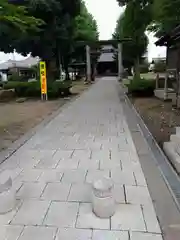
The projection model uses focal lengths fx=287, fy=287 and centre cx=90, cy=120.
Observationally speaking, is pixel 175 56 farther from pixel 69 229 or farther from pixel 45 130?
pixel 69 229

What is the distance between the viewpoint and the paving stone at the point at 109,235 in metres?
2.85

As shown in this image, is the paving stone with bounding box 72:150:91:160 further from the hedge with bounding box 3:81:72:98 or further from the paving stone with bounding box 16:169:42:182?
the hedge with bounding box 3:81:72:98

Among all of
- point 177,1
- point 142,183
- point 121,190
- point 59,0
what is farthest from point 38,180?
point 59,0

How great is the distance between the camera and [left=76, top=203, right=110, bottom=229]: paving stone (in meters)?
3.06

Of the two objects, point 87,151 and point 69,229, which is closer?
point 69,229

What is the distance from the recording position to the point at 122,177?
4434 millimetres

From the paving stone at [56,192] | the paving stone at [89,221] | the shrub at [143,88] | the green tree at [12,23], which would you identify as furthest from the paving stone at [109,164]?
the shrub at [143,88]

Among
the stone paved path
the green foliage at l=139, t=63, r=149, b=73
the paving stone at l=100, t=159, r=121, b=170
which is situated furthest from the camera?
the green foliage at l=139, t=63, r=149, b=73

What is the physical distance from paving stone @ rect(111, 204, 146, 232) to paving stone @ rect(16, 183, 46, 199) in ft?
3.70

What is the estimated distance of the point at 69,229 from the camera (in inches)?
118

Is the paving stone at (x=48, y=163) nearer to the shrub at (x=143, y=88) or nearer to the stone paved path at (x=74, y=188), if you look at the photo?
the stone paved path at (x=74, y=188)

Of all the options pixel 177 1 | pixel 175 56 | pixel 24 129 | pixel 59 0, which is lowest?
pixel 24 129

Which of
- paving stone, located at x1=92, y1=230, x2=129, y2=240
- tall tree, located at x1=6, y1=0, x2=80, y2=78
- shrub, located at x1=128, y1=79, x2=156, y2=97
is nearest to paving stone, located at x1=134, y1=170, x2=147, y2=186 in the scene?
paving stone, located at x1=92, y1=230, x2=129, y2=240

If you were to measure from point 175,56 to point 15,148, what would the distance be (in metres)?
8.94
